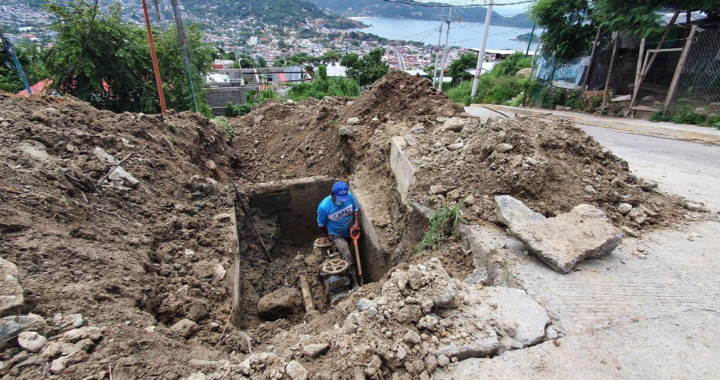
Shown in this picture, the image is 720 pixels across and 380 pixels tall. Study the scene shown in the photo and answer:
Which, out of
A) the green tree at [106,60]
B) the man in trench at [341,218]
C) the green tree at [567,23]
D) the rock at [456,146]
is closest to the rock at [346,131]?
the man in trench at [341,218]

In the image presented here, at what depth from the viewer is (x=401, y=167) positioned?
4.66 metres

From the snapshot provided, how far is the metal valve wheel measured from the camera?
15.0ft

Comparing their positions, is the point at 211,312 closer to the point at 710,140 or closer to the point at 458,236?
the point at 458,236

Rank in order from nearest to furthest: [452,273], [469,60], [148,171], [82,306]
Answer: [82,306], [452,273], [148,171], [469,60]

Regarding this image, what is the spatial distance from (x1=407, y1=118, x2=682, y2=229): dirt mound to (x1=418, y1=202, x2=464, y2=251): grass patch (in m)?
0.14

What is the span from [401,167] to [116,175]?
3.71 meters

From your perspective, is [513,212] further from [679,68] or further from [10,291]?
[679,68]

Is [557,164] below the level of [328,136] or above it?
above

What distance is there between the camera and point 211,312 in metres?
3.02

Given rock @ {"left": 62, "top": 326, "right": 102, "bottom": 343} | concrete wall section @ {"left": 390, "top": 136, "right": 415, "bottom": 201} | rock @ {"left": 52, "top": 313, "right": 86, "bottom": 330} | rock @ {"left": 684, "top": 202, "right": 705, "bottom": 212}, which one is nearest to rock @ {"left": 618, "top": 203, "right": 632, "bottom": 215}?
rock @ {"left": 684, "top": 202, "right": 705, "bottom": 212}

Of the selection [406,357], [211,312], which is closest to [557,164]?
[406,357]

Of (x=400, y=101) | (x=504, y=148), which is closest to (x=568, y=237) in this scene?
(x=504, y=148)

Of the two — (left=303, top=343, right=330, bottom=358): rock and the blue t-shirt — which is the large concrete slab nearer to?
(left=303, top=343, right=330, bottom=358): rock

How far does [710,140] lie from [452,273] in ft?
24.0
